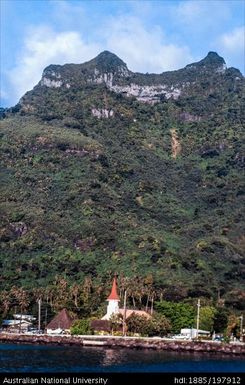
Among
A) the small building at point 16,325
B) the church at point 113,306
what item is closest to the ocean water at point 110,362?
the church at point 113,306

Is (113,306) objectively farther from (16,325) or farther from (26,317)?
(16,325)

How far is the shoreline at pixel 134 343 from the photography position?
113 metres

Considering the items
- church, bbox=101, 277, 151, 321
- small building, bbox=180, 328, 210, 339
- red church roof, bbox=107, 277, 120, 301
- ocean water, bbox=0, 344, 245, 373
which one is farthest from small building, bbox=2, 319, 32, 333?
ocean water, bbox=0, 344, 245, 373

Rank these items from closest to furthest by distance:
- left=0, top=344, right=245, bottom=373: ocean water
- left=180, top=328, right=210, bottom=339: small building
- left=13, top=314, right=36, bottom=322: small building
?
1. left=0, top=344, right=245, bottom=373: ocean water
2. left=180, top=328, right=210, bottom=339: small building
3. left=13, top=314, right=36, bottom=322: small building

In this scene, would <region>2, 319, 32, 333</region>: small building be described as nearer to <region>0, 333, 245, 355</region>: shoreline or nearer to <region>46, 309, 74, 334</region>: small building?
<region>46, 309, 74, 334</region>: small building

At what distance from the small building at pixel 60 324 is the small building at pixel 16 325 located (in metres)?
5.40

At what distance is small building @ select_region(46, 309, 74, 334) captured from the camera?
134 metres

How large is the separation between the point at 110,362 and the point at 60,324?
5408cm

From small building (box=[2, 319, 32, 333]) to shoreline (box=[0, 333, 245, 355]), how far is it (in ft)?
45.9

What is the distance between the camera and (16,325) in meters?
141

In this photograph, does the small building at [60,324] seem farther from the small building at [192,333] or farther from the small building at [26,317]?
the small building at [192,333]

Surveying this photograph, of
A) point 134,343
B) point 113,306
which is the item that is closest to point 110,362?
point 134,343
